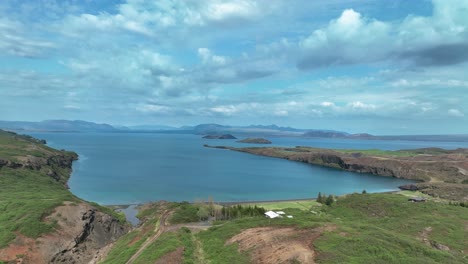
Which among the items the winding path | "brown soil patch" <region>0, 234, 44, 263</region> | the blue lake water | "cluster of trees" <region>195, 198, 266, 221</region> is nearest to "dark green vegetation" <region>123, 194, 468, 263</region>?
the winding path

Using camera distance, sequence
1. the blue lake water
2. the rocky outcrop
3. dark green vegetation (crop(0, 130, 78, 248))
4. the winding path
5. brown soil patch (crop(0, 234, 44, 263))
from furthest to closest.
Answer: the blue lake water < dark green vegetation (crop(0, 130, 78, 248)) < the rocky outcrop < brown soil patch (crop(0, 234, 44, 263)) < the winding path

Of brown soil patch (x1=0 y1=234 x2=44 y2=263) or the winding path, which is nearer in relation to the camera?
the winding path

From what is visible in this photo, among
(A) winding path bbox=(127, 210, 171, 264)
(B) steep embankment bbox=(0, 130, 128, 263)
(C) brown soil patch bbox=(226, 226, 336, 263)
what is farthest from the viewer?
(B) steep embankment bbox=(0, 130, 128, 263)

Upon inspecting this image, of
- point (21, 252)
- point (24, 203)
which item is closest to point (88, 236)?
point (21, 252)

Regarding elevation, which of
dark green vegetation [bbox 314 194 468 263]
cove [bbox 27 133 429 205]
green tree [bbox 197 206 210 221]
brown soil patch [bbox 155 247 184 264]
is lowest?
cove [bbox 27 133 429 205]

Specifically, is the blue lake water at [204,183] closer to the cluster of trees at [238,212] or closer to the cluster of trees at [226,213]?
the cluster of trees at [226,213]

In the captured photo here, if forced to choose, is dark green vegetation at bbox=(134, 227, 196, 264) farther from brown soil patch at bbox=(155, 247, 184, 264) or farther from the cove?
the cove

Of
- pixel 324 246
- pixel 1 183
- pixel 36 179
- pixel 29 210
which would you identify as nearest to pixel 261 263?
pixel 324 246

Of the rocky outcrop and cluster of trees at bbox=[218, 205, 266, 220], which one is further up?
cluster of trees at bbox=[218, 205, 266, 220]
